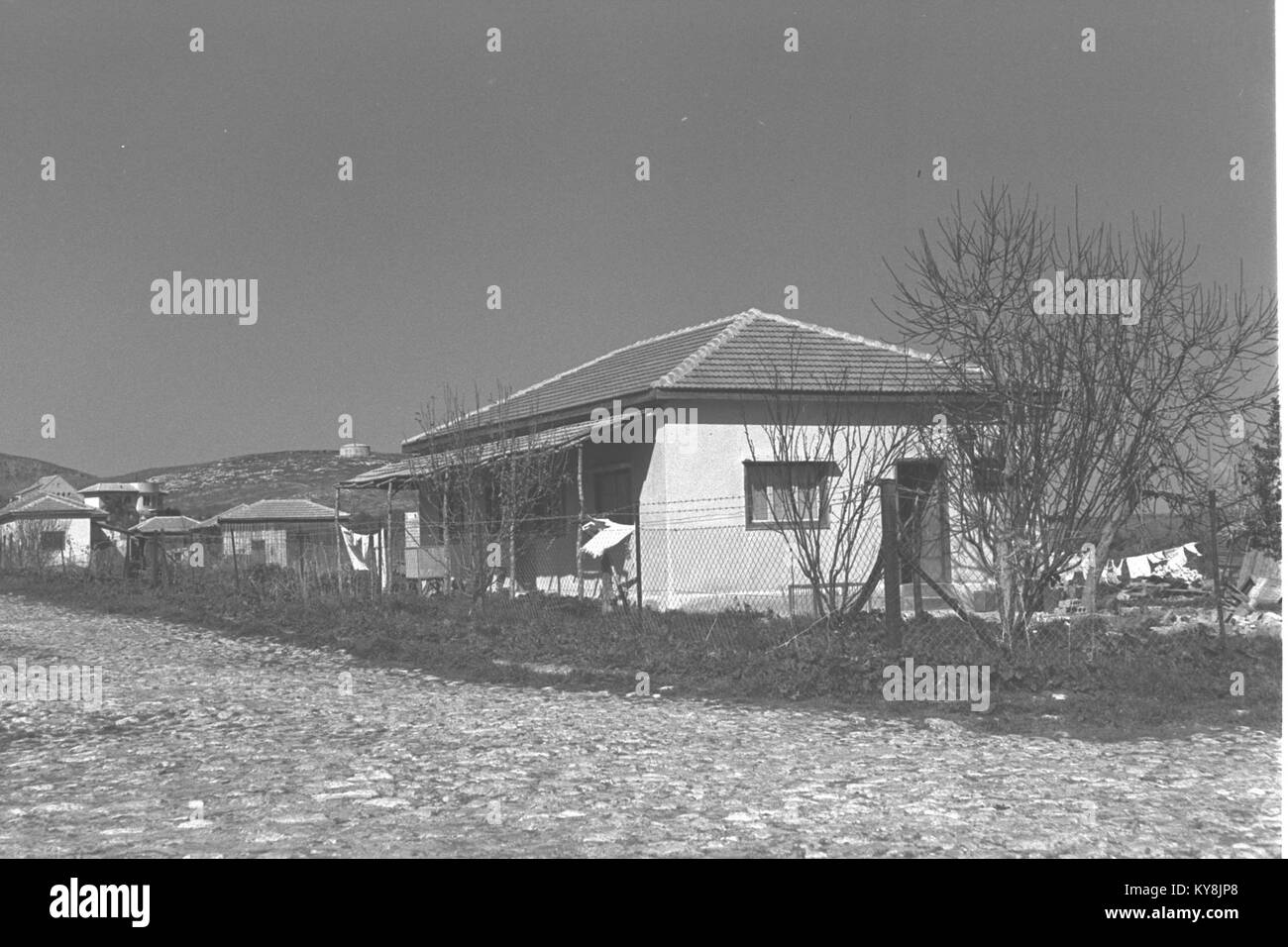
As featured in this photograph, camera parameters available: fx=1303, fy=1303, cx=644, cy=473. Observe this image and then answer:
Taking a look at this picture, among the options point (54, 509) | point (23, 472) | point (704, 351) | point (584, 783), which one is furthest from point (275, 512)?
point (23, 472)

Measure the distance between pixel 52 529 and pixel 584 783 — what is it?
44.4 meters

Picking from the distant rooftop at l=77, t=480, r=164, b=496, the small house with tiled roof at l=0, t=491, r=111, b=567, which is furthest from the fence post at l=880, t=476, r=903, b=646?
the distant rooftop at l=77, t=480, r=164, b=496

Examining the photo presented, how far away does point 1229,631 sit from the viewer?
44.4ft

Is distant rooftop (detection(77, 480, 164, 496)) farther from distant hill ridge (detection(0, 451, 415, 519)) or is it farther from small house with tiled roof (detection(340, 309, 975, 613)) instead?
small house with tiled roof (detection(340, 309, 975, 613))

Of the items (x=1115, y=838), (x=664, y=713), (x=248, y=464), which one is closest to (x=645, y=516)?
(x=664, y=713)

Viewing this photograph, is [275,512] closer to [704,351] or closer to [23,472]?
[704,351]

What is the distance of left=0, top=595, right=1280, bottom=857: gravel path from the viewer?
5.57 m

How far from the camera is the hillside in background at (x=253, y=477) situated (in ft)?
262

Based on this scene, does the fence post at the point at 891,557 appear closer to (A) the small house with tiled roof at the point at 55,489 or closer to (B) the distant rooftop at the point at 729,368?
(B) the distant rooftop at the point at 729,368

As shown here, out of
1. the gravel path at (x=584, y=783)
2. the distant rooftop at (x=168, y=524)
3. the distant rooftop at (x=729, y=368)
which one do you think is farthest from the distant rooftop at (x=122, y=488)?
the gravel path at (x=584, y=783)

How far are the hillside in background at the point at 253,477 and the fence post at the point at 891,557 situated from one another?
205 ft

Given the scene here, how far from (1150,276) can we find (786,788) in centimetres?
736

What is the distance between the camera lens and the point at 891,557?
11.7 metres
